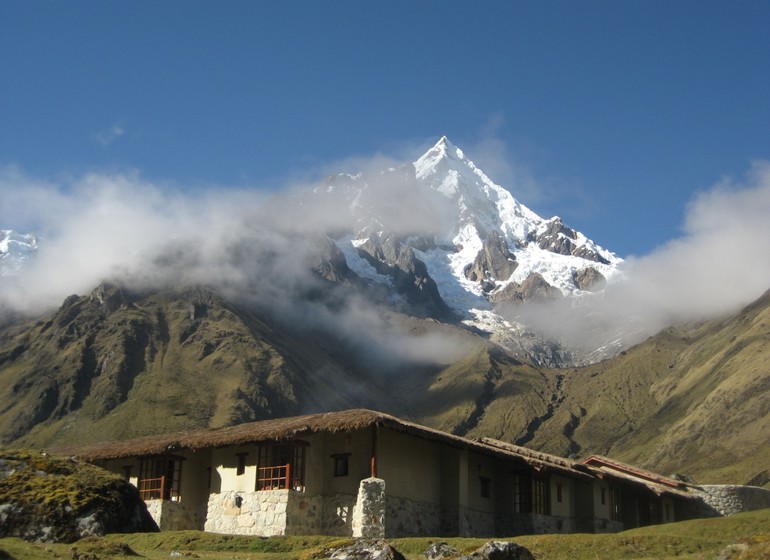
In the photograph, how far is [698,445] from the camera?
18462 cm

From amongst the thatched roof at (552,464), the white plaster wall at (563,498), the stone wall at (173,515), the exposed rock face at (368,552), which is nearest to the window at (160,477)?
the stone wall at (173,515)

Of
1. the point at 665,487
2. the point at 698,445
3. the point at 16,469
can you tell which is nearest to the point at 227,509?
the point at 16,469

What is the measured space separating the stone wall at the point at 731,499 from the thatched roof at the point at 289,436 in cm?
1780

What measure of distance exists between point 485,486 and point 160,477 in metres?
18.0

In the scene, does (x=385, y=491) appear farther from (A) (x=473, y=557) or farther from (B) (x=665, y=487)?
(B) (x=665, y=487)

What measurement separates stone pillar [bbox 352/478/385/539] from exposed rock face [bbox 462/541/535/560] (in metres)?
19.5

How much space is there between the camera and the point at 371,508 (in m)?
40.4

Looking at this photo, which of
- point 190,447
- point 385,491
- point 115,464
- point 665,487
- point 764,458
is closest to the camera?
point 385,491

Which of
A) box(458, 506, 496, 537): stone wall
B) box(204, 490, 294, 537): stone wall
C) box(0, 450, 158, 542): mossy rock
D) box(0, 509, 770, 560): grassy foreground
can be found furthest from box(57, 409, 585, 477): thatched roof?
box(0, 450, 158, 542): mossy rock

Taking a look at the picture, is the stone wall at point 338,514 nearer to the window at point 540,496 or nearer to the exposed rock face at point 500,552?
the window at point 540,496

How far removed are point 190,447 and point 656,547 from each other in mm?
23751

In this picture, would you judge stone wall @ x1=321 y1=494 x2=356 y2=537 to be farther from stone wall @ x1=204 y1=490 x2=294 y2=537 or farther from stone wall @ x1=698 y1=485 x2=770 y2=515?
stone wall @ x1=698 y1=485 x2=770 y2=515

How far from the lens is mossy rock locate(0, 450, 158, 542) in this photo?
2731 cm

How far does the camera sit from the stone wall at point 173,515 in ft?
149
